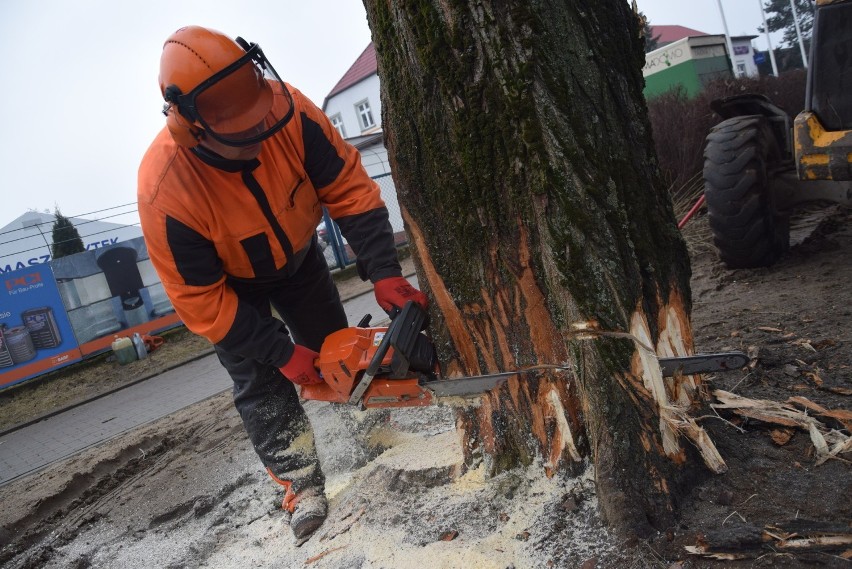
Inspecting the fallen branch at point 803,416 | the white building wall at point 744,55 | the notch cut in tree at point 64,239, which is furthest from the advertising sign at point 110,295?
the white building wall at point 744,55

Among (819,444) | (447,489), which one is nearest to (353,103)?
(447,489)

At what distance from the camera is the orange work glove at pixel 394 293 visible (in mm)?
2465

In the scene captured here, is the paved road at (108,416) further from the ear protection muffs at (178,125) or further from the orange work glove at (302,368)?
the ear protection muffs at (178,125)

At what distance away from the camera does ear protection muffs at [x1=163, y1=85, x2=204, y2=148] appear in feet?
6.92

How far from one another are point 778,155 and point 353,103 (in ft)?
94.9

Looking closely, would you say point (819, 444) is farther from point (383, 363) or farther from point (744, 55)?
point (744, 55)

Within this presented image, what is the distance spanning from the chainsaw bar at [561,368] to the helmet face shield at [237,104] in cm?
111

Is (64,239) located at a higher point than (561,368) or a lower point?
higher

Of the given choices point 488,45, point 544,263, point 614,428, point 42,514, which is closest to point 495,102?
point 488,45

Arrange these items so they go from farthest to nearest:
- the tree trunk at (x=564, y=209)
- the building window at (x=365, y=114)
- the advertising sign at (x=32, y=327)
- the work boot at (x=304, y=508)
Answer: the building window at (x=365, y=114) < the advertising sign at (x=32, y=327) < the work boot at (x=304, y=508) < the tree trunk at (x=564, y=209)

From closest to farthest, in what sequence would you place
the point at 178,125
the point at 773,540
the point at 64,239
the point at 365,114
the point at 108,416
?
the point at 773,540
the point at 178,125
the point at 108,416
the point at 64,239
the point at 365,114

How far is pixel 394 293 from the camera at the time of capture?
8.19 feet

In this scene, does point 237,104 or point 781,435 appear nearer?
point 781,435

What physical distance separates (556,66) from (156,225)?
1529mm
